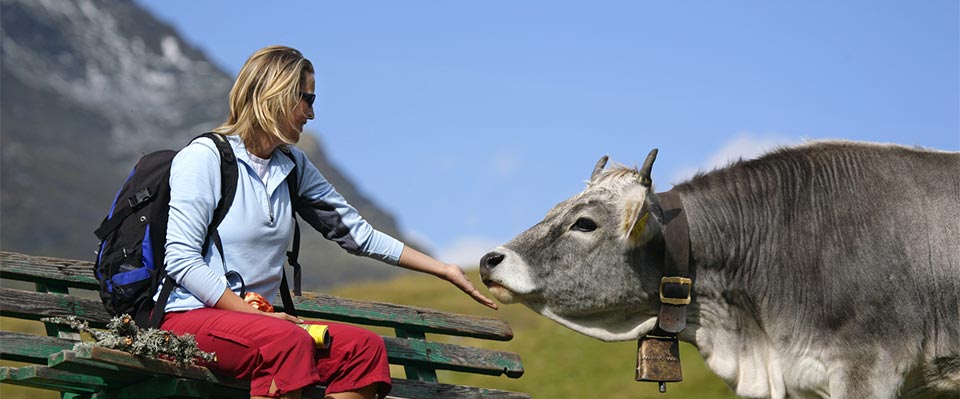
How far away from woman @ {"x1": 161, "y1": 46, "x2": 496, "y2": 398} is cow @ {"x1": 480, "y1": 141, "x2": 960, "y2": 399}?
1.56 m

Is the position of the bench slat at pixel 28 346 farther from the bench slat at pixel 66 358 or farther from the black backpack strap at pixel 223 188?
the black backpack strap at pixel 223 188

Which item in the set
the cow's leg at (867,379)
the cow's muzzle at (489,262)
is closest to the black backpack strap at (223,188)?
the cow's muzzle at (489,262)

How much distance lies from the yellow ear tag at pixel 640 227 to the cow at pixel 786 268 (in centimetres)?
1

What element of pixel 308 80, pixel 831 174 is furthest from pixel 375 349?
pixel 831 174

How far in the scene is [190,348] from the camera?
6477 millimetres

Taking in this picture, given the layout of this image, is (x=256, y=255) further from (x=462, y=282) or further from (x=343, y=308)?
(x=343, y=308)

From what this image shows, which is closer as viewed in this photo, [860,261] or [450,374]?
[860,261]

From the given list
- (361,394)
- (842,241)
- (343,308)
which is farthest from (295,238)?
(842,241)

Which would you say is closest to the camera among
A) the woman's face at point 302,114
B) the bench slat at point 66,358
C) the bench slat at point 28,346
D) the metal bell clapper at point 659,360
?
the bench slat at point 66,358

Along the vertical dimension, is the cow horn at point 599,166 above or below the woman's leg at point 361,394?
above

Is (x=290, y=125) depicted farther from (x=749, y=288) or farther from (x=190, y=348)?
(x=749, y=288)

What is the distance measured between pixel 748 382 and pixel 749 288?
0.62 m

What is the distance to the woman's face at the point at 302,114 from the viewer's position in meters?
7.11

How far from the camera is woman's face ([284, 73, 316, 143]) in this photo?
23.3 ft
